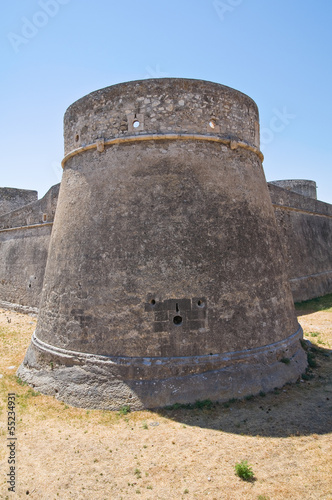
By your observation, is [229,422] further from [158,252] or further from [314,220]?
[314,220]

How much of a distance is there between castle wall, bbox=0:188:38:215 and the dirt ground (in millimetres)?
16010

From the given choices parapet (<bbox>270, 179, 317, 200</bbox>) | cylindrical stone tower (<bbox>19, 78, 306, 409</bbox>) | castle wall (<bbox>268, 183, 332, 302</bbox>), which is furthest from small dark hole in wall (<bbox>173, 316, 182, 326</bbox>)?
parapet (<bbox>270, 179, 317, 200</bbox>)

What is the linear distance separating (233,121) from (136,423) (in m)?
6.09

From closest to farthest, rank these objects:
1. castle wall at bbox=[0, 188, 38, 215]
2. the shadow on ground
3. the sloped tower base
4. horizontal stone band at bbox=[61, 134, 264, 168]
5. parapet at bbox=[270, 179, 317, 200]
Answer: the shadow on ground, the sloped tower base, horizontal stone band at bbox=[61, 134, 264, 168], castle wall at bbox=[0, 188, 38, 215], parapet at bbox=[270, 179, 317, 200]

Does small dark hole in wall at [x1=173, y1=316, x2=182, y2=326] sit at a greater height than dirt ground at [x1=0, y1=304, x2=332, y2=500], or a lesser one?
greater

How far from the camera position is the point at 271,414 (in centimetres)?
564

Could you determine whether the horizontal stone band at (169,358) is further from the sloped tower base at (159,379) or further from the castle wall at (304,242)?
the castle wall at (304,242)

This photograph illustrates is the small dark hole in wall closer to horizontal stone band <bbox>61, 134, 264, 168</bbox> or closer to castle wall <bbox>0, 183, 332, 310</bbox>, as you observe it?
horizontal stone band <bbox>61, 134, 264, 168</bbox>

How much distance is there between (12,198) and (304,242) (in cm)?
1641

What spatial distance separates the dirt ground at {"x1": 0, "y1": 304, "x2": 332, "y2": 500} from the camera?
4.16m

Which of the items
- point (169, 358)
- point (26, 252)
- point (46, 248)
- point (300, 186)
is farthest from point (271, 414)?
point (300, 186)

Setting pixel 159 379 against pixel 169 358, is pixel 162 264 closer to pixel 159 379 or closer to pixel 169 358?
pixel 169 358

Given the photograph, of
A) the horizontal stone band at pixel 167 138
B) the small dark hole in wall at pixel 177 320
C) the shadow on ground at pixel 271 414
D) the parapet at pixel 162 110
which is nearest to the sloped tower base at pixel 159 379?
the shadow on ground at pixel 271 414

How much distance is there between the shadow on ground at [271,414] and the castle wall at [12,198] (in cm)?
1815
